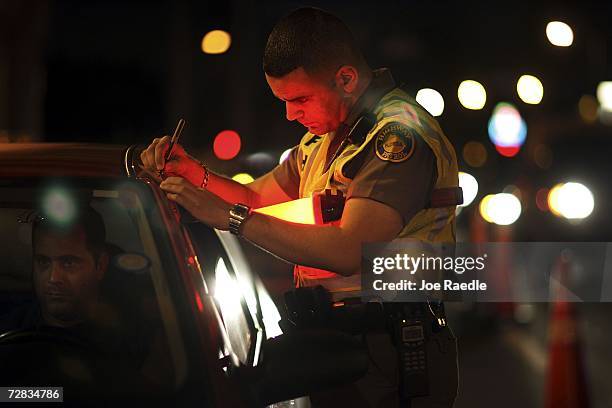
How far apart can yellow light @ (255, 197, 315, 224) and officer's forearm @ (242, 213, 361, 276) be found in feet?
0.54

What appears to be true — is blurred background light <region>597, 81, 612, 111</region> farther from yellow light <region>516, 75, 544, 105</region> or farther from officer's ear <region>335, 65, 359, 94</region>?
officer's ear <region>335, 65, 359, 94</region>

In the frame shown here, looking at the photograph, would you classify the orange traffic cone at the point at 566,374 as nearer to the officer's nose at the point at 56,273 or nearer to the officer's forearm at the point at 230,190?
the officer's forearm at the point at 230,190

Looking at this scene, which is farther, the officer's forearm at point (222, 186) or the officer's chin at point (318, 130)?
the officer's forearm at point (222, 186)

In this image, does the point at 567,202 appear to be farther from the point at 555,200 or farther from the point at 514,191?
A: the point at 514,191

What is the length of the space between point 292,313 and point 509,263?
10576 mm

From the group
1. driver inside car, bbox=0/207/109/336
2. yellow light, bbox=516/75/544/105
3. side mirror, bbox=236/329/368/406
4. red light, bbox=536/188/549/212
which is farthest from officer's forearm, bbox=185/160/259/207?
red light, bbox=536/188/549/212

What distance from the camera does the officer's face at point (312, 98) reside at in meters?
3.13

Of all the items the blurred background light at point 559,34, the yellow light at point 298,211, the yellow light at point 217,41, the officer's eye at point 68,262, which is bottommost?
the officer's eye at point 68,262

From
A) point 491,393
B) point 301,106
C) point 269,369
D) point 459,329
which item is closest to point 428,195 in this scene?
point 301,106

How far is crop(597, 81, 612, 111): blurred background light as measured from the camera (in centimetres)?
1848

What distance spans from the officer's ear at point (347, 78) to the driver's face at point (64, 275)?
84 centimetres

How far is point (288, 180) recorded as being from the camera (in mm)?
3854

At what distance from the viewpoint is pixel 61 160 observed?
281 cm

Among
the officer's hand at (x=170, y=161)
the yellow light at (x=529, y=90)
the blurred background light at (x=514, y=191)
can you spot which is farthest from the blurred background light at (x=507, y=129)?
the officer's hand at (x=170, y=161)
